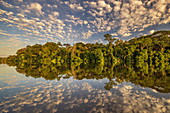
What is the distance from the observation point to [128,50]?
55.4 m

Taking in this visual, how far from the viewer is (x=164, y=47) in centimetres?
5472

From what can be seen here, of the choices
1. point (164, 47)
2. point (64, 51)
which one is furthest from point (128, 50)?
point (64, 51)

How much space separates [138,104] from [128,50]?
53575mm

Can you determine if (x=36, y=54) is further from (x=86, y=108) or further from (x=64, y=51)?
(x=86, y=108)

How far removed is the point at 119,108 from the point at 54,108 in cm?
324

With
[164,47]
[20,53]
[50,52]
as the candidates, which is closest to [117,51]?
[164,47]

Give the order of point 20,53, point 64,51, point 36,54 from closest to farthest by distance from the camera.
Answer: point 64,51, point 36,54, point 20,53

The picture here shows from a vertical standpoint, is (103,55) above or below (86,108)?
above

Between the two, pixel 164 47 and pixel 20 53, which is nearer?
pixel 164 47

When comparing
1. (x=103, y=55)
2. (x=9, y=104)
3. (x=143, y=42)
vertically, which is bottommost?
(x=9, y=104)

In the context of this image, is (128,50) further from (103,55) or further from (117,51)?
(103,55)

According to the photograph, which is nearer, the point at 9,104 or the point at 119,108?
the point at 119,108

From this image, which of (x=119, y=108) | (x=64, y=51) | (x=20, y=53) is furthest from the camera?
(x=20, y=53)

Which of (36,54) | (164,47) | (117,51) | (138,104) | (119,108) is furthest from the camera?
(36,54)
